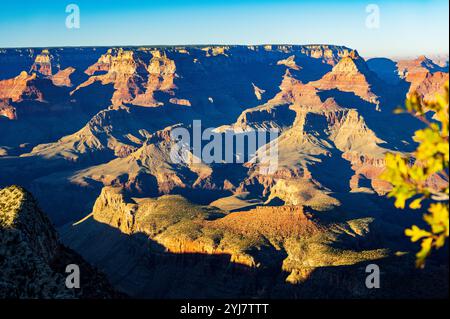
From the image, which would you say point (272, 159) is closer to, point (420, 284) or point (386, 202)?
point (386, 202)

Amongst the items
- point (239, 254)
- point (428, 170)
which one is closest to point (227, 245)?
point (239, 254)

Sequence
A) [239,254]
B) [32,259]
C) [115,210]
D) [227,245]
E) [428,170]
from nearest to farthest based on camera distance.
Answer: [428,170]
[32,259]
[239,254]
[227,245]
[115,210]

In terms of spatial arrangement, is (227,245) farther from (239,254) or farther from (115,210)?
(115,210)

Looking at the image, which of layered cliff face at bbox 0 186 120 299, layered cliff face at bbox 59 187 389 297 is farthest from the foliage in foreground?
layered cliff face at bbox 59 187 389 297

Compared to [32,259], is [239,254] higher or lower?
lower

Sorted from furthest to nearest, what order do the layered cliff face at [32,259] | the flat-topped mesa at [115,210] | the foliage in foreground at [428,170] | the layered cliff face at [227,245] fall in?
1. the flat-topped mesa at [115,210]
2. the layered cliff face at [227,245]
3. the layered cliff face at [32,259]
4. the foliage in foreground at [428,170]

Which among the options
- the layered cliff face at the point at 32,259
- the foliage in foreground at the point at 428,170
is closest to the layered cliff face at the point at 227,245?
the layered cliff face at the point at 32,259

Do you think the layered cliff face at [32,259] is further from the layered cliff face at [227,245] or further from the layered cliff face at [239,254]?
the layered cliff face at [227,245]

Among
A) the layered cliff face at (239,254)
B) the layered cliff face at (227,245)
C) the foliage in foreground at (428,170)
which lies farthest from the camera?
the layered cliff face at (227,245)
